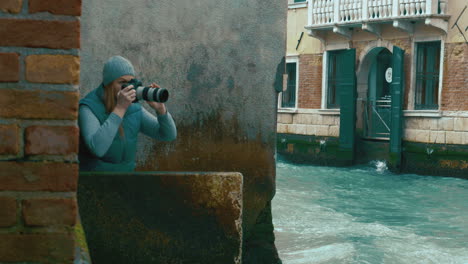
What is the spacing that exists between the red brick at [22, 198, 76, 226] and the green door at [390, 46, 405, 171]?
15652mm

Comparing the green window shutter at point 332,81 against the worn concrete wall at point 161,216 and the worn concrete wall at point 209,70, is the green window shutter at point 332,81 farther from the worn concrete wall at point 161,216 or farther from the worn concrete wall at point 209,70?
the worn concrete wall at point 161,216

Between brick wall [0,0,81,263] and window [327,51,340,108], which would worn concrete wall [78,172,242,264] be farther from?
window [327,51,340,108]

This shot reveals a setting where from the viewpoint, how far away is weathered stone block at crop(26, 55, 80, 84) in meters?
1.39

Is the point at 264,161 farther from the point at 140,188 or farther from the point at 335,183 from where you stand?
the point at 335,183

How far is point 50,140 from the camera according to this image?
1.40 meters

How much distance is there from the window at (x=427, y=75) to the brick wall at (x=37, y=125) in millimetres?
15518

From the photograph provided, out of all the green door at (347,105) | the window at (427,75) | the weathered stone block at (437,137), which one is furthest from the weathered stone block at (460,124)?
the green door at (347,105)

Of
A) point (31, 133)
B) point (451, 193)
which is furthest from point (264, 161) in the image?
point (451, 193)

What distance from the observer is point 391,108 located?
16.8 meters

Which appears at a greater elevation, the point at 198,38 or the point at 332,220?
the point at 198,38

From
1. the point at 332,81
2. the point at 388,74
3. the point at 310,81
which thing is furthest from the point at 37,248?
the point at 310,81

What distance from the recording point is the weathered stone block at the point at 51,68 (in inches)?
54.7

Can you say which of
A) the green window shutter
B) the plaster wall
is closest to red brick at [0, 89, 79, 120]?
the green window shutter

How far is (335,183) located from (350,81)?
3.45 metres
